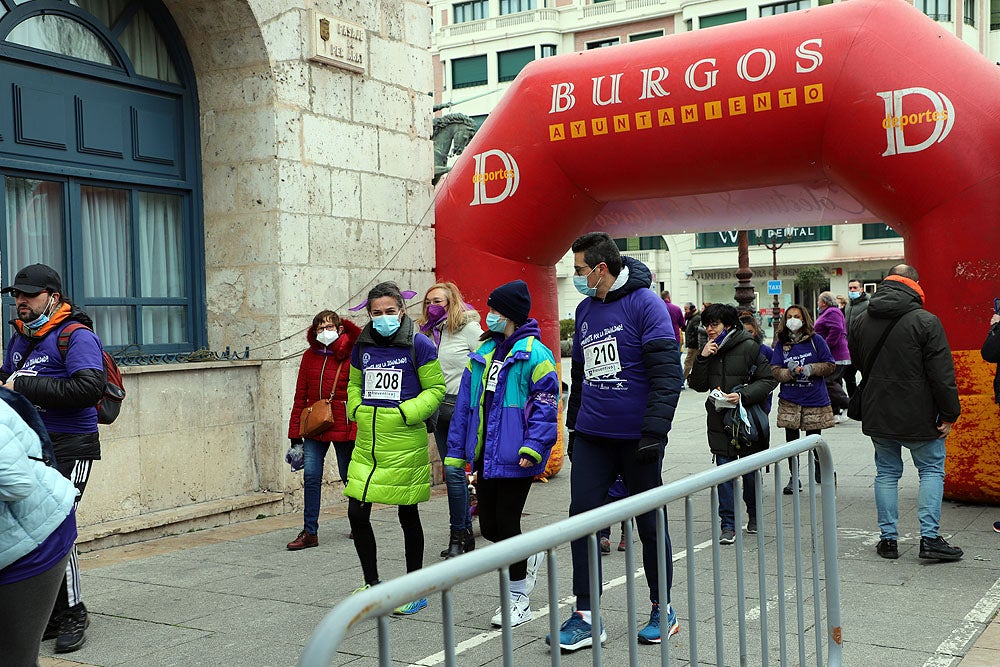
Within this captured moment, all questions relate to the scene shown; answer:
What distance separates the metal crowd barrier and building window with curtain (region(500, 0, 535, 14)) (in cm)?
5058

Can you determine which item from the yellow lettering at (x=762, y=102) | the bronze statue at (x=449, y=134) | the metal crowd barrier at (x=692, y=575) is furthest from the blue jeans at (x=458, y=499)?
the bronze statue at (x=449, y=134)

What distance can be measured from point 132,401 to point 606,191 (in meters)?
Answer: 4.18

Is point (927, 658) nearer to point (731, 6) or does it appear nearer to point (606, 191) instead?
point (606, 191)

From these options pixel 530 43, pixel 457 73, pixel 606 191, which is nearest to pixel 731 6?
pixel 530 43

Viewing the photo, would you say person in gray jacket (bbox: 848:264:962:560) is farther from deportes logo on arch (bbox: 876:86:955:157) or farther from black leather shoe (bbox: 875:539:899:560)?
deportes logo on arch (bbox: 876:86:955:157)

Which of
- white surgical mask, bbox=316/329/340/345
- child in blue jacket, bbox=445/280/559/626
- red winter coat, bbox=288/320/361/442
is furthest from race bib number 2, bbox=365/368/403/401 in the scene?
red winter coat, bbox=288/320/361/442

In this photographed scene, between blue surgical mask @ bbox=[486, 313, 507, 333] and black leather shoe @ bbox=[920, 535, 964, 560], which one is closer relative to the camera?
blue surgical mask @ bbox=[486, 313, 507, 333]

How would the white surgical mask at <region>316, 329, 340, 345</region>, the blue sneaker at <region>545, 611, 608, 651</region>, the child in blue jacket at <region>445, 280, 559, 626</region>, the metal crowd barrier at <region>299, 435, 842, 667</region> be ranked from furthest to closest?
the white surgical mask at <region>316, 329, 340, 345</region>, the child in blue jacket at <region>445, 280, 559, 626</region>, the blue sneaker at <region>545, 611, 608, 651</region>, the metal crowd barrier at <region>299, 435, 842, 667</region>

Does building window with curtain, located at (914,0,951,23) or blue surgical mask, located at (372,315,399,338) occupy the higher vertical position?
building window with curtain, located at (914,0,951,23)

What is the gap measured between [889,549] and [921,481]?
1.52 ft

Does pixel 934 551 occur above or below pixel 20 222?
A: below

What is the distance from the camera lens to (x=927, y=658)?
438 centimetres

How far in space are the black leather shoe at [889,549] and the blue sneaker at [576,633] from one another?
3928 mm

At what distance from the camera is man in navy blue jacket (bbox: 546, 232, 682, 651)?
462cm
